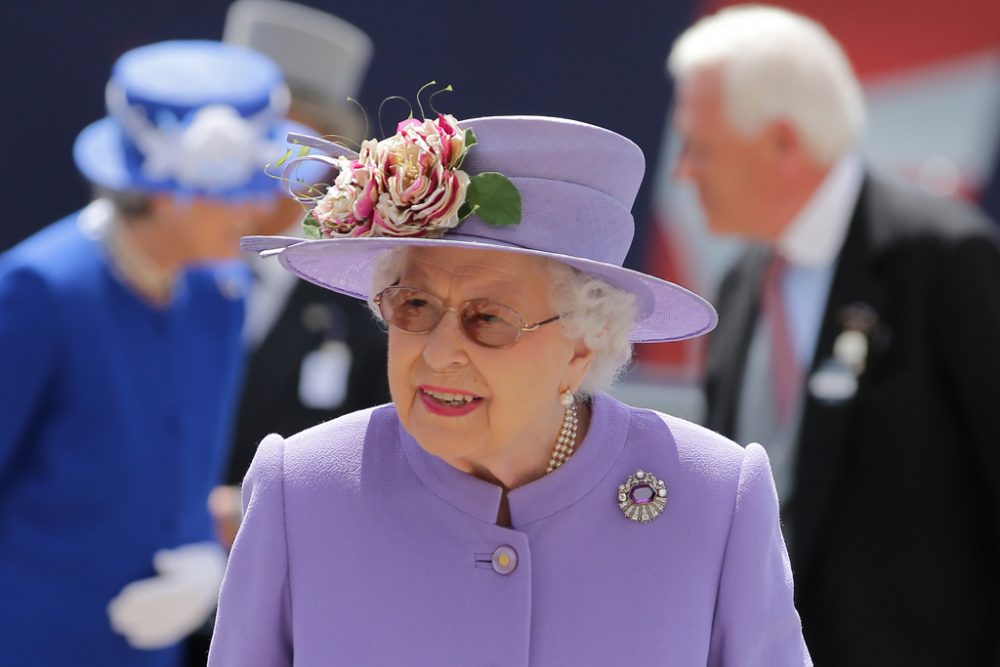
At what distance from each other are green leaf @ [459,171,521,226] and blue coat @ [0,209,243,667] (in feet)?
6.64

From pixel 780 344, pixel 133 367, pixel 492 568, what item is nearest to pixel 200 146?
pixel 133 367

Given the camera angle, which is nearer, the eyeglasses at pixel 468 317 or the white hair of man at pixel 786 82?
the eyeglasses at pixel 468 317

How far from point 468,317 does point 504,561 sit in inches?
15.6

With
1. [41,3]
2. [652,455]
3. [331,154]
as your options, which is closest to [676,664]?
[652,455]

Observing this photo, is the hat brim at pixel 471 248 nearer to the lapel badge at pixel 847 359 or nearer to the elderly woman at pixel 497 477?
the elderly woman at pixel 497 477

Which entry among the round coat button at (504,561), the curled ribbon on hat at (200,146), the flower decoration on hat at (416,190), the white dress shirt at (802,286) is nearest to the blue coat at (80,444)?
the curled ribbon on hat at (200,146)

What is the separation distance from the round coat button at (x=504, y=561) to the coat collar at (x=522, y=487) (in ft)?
0.20

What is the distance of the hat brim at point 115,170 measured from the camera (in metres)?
4.45

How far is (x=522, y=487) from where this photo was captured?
2.60m

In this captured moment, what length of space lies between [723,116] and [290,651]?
2777 mm

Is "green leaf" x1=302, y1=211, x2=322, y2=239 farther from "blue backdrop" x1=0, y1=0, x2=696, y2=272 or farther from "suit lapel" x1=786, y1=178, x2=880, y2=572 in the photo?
"blue backdrop" x1=0, y1=0, x2=696, y2=272

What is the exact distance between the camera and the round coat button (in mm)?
2529

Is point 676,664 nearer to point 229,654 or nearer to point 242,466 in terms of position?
point 229,654

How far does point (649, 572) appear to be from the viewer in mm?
2547
